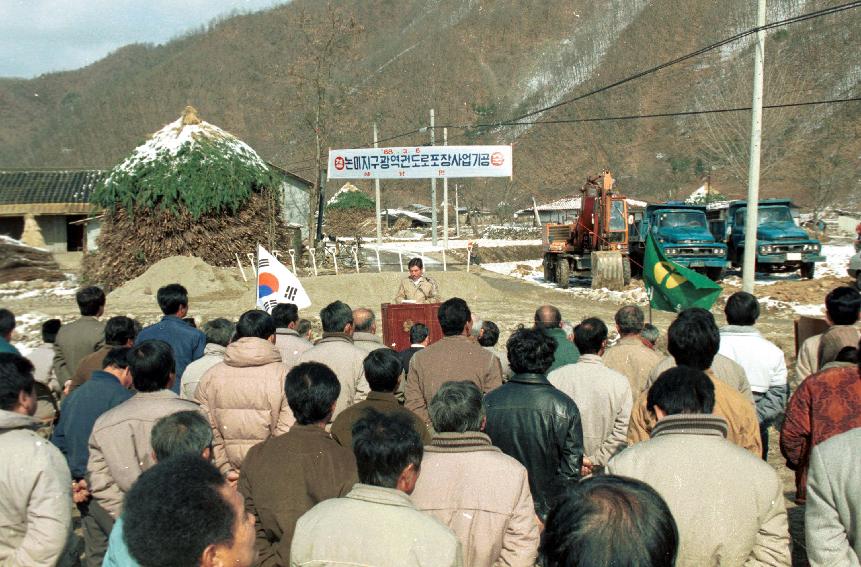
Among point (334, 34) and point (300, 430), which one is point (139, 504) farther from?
point (334, 34)

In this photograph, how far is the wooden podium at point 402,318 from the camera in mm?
9867

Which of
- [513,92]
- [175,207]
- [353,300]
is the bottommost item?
[353,300]

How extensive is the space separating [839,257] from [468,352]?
96.1 feet

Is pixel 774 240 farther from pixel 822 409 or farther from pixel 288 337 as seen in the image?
pixel 822 409

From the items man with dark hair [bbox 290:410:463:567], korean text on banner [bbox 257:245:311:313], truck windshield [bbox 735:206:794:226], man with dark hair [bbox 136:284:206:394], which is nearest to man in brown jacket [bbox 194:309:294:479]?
man with dark hair [bbox 136:284:206:394]

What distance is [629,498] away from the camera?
6.24ft

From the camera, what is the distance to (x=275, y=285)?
378 inches

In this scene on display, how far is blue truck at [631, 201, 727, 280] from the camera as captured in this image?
22.4 meters

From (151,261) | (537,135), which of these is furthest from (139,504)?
(537,135)

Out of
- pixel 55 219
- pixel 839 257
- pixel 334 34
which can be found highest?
pixel 334 34

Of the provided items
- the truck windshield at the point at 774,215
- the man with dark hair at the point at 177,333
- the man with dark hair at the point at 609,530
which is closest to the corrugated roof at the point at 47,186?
the truck windshield at the point at 774,215

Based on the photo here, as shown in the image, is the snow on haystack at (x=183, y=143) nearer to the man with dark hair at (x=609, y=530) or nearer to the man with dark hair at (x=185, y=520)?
the man with dark hair at (x=185, y=520)

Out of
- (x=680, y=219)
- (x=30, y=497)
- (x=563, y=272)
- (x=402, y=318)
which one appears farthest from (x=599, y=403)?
(x=680, y=219)

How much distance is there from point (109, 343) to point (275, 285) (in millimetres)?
3999
